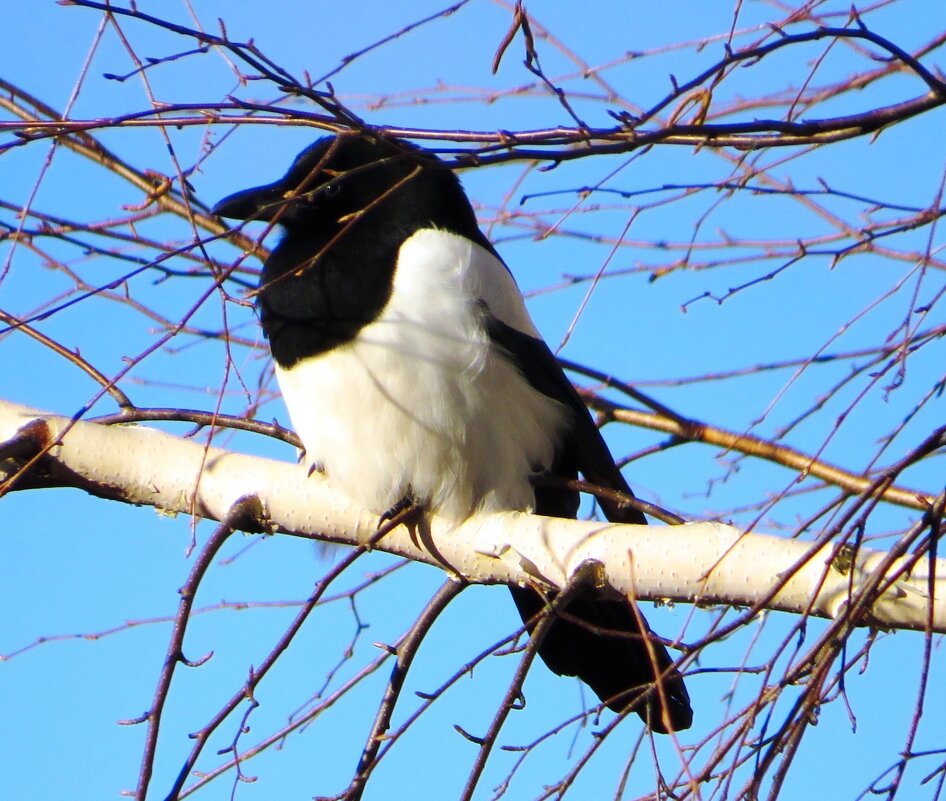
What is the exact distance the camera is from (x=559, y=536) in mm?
2596

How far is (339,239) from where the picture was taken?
10.3 feet

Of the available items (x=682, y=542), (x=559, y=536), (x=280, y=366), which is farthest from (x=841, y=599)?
(x=280, y=366)

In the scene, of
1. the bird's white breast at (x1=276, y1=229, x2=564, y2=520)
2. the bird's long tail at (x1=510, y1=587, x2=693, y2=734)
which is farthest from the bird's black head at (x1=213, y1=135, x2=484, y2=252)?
the bird's long tail at (x1=510, y1=587, x2=693, y2=734)

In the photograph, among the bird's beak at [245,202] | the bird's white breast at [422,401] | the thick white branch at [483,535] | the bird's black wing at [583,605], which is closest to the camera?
the thick white branch at [483,535]

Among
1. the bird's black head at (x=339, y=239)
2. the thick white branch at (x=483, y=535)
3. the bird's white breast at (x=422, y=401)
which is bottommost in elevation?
the thick white branch at (x=483, y=535)

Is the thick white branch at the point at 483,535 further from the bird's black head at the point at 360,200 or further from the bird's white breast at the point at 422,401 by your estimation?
the bird's black head at the point at 360,200

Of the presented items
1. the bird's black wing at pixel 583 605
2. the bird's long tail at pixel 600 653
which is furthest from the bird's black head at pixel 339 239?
the bird's long tail at pixel 600 653

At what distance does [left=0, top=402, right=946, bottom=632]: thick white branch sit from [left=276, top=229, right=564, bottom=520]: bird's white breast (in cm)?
13

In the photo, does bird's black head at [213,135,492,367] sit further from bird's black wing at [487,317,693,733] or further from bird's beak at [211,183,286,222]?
bird's black wing at [487,317,693,733]

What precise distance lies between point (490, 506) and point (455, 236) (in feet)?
2.47

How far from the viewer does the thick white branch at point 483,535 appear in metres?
2.24

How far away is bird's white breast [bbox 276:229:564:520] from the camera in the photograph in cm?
306

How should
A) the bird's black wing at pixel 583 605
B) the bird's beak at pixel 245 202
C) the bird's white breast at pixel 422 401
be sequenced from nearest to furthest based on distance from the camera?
the bird's white breast at pixel 422 401 < the bird's black wing at pixel 583 605 < the bird's beak at pixel 245 202

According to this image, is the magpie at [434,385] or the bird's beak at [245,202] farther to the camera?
the bird's beak at [245,202]
